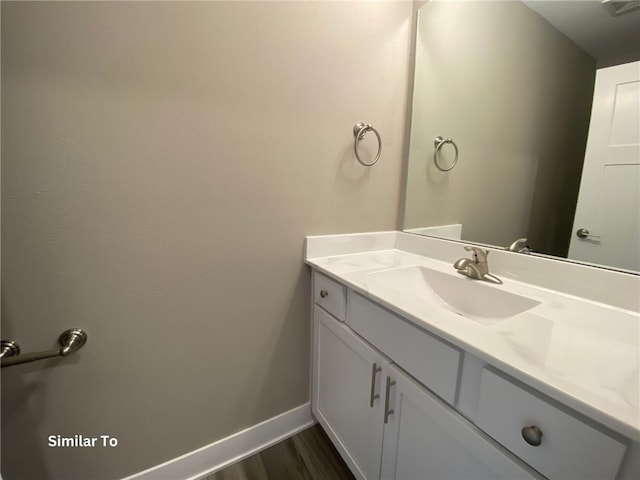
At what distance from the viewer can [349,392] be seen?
3.17 ft

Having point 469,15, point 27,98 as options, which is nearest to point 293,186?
point 27,98

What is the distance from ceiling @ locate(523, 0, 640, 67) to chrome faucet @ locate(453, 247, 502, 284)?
0.64 metres

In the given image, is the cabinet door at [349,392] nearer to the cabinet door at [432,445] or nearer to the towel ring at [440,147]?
the cabinet door at [432,445]

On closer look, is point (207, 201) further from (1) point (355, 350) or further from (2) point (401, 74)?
(2) point (401, 74)

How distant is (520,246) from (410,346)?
0.59 meters

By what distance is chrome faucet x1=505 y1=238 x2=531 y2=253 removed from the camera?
92cm

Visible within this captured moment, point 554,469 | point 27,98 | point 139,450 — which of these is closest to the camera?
point 554,469

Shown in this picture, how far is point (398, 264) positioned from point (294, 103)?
77 centimetres

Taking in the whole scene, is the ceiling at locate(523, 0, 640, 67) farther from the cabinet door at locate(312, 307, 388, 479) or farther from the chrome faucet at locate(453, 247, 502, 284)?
the cabinet door at locate(312, 307, 388, 479)

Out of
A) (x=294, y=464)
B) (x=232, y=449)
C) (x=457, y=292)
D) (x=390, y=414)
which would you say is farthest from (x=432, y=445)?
(x=232, y=449)

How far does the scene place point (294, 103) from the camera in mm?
996

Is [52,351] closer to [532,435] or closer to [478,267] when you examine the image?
[532,435]

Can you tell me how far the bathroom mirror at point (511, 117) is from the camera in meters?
0.79

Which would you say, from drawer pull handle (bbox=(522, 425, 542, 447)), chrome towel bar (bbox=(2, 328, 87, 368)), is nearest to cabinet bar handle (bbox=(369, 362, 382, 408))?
drawer pull handle (bbox=(522, 425, 542, 447))
